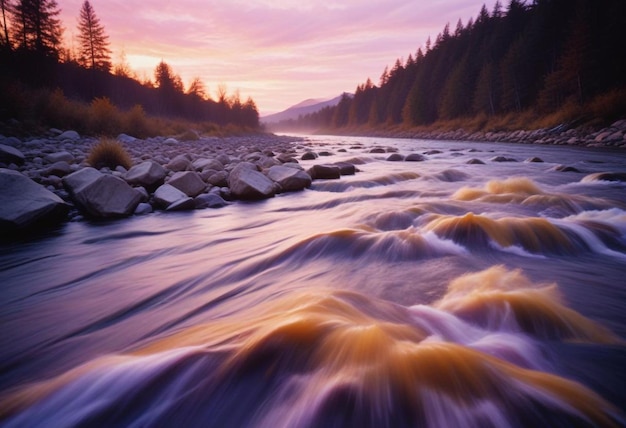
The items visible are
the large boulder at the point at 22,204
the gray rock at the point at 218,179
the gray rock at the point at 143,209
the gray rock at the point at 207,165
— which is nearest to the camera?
the large boulder at the point at 22,204

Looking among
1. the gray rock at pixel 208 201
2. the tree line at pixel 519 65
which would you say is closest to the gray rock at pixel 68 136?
the gray rock at pixel 208 201

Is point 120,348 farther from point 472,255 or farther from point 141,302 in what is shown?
point 472,255

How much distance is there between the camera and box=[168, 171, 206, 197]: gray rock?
6.00 metres

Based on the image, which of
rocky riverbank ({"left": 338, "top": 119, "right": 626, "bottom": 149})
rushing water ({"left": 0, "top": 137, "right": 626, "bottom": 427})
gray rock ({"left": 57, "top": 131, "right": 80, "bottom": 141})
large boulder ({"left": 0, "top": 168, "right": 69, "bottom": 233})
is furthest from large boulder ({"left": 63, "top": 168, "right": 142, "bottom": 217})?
rocky riverbank ({"left": 338, "top": 119, "right": 626, "bottom": 149})

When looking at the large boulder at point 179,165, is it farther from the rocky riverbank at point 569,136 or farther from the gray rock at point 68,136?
the rocky riverbank at point 569,136

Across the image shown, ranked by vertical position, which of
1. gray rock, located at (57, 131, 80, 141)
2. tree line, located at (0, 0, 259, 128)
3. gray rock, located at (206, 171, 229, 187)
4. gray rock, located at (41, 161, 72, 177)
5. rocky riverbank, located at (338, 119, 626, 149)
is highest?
tree line, located at (0, 0, 259, 128)

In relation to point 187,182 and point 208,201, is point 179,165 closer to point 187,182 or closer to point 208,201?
point 187,182

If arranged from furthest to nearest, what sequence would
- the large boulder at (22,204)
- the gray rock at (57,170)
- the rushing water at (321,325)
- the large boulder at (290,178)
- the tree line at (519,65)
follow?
the tree line at (519,65), the large boulder at (290,178), the gray rock at (57,170), the large boulder at (22,204), the rushing water at (321,325)

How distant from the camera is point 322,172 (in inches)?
342

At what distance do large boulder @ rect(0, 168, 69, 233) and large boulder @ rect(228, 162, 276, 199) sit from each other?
293 cm

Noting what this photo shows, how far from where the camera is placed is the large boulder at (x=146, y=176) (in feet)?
19.6

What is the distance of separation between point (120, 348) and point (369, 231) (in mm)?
2995

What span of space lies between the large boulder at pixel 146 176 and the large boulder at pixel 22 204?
1744 millimetres

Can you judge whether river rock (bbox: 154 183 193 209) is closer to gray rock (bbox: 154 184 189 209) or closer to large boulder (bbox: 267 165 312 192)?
gray rock (bbox: 154 184 189 209)
